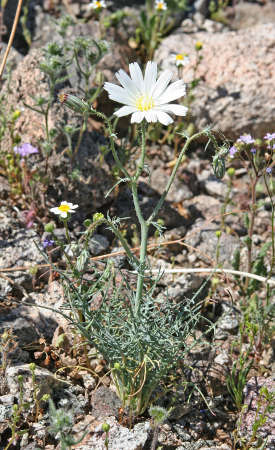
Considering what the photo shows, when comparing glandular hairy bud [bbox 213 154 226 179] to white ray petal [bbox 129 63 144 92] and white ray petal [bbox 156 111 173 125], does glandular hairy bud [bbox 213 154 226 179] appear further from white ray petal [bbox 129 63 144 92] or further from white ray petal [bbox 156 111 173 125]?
white ray petal [bbox 129 63 144 92]

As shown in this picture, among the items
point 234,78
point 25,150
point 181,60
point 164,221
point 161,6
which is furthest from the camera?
point 161,6

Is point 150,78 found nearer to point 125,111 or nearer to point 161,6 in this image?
point 125,111

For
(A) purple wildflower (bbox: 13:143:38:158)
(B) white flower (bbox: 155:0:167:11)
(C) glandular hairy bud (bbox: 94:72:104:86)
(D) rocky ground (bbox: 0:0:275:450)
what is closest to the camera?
(D) rocky ground (bbox: 0:0:275:450)

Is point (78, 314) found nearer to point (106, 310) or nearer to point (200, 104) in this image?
point (106, 310)

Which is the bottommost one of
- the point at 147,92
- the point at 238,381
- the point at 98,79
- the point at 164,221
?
the point at 238,381

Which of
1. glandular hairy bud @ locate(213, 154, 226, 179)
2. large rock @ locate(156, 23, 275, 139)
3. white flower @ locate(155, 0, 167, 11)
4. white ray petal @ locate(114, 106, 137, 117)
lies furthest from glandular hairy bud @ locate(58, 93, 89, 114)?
white flower @ locate(155, 0, 167, 11)

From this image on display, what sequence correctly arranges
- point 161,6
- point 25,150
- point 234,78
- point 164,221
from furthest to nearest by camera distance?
1. point 161,6
2. point 234,78
3. point 164,221
4. point 25,150

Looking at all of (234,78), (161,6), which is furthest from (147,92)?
(161,6)

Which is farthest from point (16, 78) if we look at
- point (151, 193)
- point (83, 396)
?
point (83, 396)
